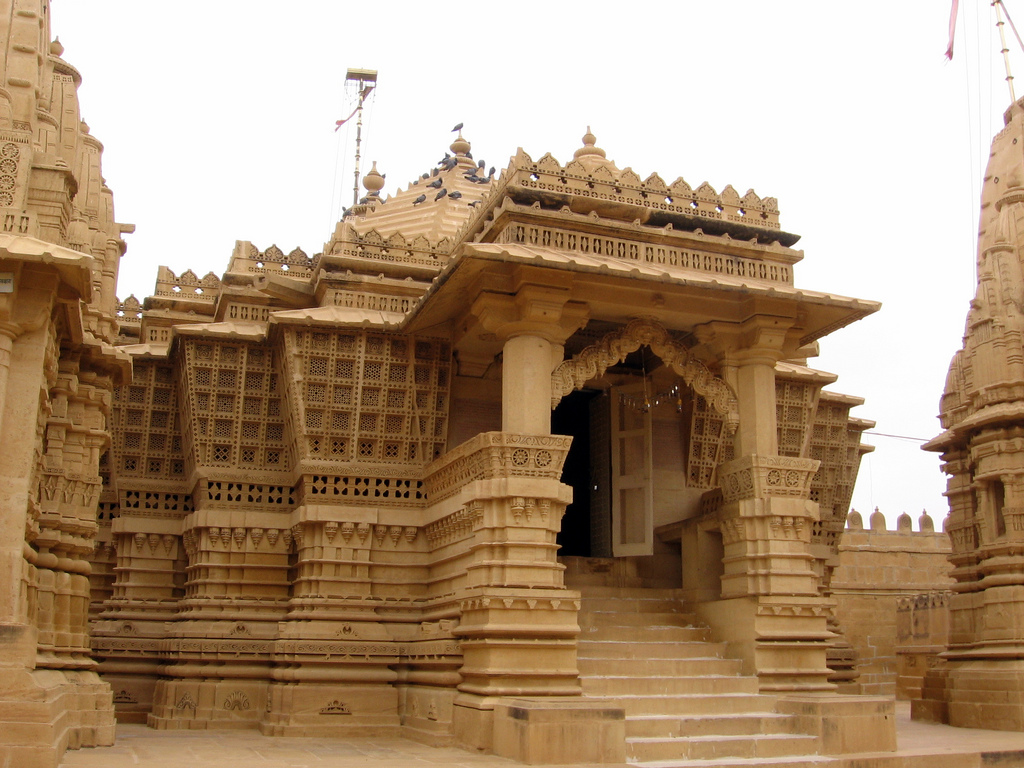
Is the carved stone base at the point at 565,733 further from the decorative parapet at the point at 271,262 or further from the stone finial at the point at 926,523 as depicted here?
the stone finial at the point at 926,523

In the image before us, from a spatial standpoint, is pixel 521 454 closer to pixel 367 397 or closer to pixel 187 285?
pixel 367 397

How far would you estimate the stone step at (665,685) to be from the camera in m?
10.7

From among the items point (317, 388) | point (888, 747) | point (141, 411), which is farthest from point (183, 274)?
point (888, 747)

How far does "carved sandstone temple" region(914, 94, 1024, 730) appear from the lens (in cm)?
1342

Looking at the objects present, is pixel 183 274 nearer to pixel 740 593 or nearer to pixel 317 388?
pixel 317 388

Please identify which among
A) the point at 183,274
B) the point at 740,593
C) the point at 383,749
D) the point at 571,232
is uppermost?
the point at 183,274

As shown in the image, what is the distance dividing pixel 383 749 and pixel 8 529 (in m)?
4.53

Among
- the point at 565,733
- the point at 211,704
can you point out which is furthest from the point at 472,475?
the point at 211,704

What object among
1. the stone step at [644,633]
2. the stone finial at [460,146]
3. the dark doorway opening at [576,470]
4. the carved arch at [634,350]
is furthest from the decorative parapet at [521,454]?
the stone finial at [460,146]

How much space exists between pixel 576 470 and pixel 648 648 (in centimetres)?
560

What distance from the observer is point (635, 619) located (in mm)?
12445

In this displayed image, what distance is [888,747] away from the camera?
10.2 metres

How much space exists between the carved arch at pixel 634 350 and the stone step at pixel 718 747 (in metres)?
3.76

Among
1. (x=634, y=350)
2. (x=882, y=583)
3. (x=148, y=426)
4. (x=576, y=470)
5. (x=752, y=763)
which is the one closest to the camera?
(x=752, y=763)
